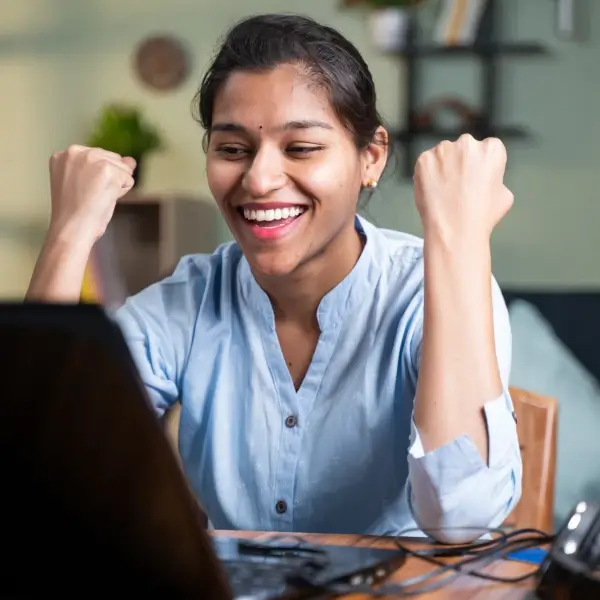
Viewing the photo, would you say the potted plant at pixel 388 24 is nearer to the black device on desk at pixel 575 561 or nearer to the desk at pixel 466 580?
the desk at pixel 466 580

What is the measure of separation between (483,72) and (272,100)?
7.47 ft

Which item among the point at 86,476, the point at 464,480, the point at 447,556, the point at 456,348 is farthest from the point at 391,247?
the point at 86,476

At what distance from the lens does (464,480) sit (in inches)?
44.3

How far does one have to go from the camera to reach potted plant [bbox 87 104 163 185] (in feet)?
11.3

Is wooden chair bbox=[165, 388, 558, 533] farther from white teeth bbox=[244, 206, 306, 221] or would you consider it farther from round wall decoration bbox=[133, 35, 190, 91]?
round wall decoration bbox=[133, 35, 190, 91]

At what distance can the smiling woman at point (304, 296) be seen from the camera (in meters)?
1.25

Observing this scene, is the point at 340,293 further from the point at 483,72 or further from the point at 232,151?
the point at 483,72

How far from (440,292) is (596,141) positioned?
7.88ft

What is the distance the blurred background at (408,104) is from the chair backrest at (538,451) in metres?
1.69

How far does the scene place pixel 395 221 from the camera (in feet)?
11.5

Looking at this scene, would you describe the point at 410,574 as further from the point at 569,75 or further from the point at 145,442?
the point at 569,75

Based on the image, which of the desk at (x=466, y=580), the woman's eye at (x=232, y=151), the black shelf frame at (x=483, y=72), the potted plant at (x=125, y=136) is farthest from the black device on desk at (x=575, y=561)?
the potted plant at (x=125, y=136)

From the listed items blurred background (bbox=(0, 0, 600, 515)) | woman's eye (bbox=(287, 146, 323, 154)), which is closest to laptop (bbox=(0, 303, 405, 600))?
woman's eye (bbox=(287, 146, 323, 154))

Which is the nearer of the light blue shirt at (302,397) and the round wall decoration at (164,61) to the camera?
the light blue shirt at (302,397)
